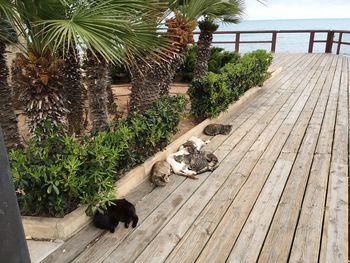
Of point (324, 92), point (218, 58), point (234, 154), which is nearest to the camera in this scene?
point (234, 154)

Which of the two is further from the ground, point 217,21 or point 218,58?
point 217,21

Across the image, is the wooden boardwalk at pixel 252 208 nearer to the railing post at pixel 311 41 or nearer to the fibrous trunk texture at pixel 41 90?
the fibrous trunk texture at pixel 41 90

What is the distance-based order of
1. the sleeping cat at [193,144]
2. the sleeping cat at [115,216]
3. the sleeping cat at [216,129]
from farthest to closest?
1. the sleeping cat at [216,129]
2. the sleeping cat at [193,144]
3. the sleeping cat at [115,216]

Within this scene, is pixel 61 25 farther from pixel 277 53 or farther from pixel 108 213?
pixel 277 53

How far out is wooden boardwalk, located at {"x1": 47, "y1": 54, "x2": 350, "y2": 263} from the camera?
208 centimetres

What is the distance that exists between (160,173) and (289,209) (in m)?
1.14

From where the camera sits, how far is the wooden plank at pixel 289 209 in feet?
6.83

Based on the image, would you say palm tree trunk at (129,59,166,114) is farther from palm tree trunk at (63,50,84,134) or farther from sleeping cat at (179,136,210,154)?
palm tree trunk at (63,50,84,134)

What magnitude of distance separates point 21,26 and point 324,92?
6203 mm

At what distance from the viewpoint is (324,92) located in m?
6.91

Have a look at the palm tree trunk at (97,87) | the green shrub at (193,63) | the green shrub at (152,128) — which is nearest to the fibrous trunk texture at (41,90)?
the palm tree trunk at (97,87)

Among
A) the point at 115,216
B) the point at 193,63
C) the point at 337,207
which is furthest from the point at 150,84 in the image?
the point at 193,63

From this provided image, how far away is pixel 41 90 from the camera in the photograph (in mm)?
2631

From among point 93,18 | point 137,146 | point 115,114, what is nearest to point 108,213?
point 137,146
